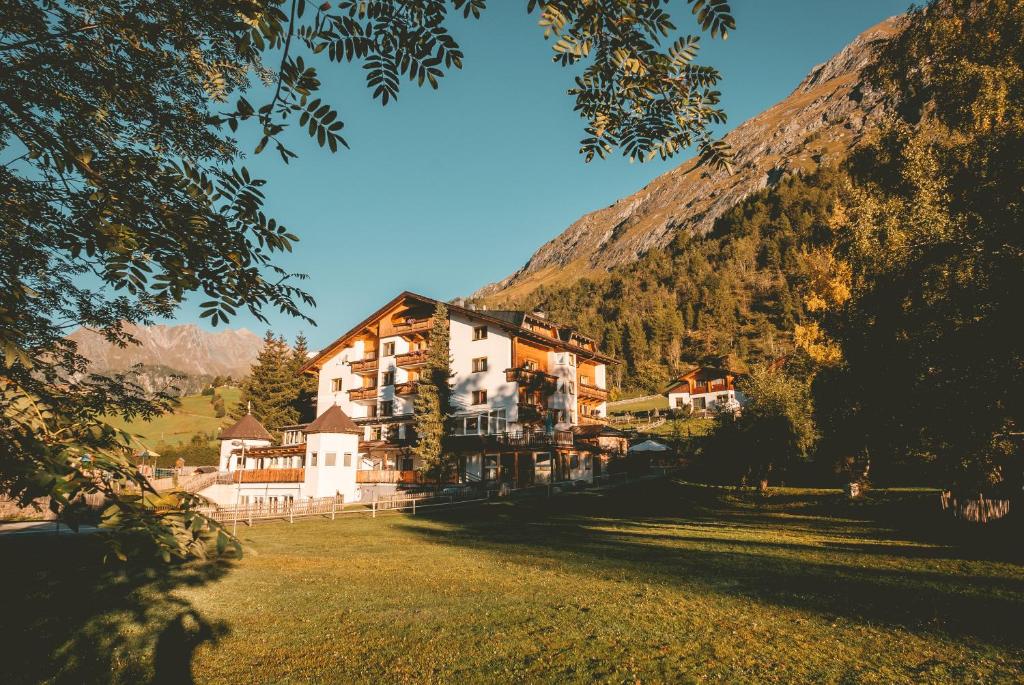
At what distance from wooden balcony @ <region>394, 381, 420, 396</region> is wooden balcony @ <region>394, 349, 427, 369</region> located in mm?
1707

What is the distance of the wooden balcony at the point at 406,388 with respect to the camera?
47.8 meters

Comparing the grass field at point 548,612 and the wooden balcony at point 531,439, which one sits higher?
the wooden balcony at point 531,439

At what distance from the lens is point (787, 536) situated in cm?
1805

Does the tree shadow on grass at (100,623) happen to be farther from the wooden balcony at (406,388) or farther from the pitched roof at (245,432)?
the pitched roof at (245,432)

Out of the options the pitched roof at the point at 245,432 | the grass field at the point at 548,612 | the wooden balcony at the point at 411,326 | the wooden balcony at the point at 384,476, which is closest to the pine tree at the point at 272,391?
the pitched roof at the point at 245,432

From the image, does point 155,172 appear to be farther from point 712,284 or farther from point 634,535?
point 712,284

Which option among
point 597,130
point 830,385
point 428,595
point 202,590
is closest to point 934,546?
point 830,385

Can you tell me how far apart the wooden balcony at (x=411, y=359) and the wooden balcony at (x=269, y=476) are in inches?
505

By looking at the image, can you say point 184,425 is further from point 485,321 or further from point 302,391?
point 485,321

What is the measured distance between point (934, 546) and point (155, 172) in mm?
18960

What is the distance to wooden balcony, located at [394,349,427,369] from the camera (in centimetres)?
4816

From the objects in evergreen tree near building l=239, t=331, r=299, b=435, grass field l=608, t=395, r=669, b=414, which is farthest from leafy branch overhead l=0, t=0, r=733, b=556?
grass field l=608, t=395, r=669, b=414

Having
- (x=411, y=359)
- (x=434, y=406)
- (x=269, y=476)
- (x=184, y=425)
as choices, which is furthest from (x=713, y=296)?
(x=269, y=476)

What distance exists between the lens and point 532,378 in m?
45.9
